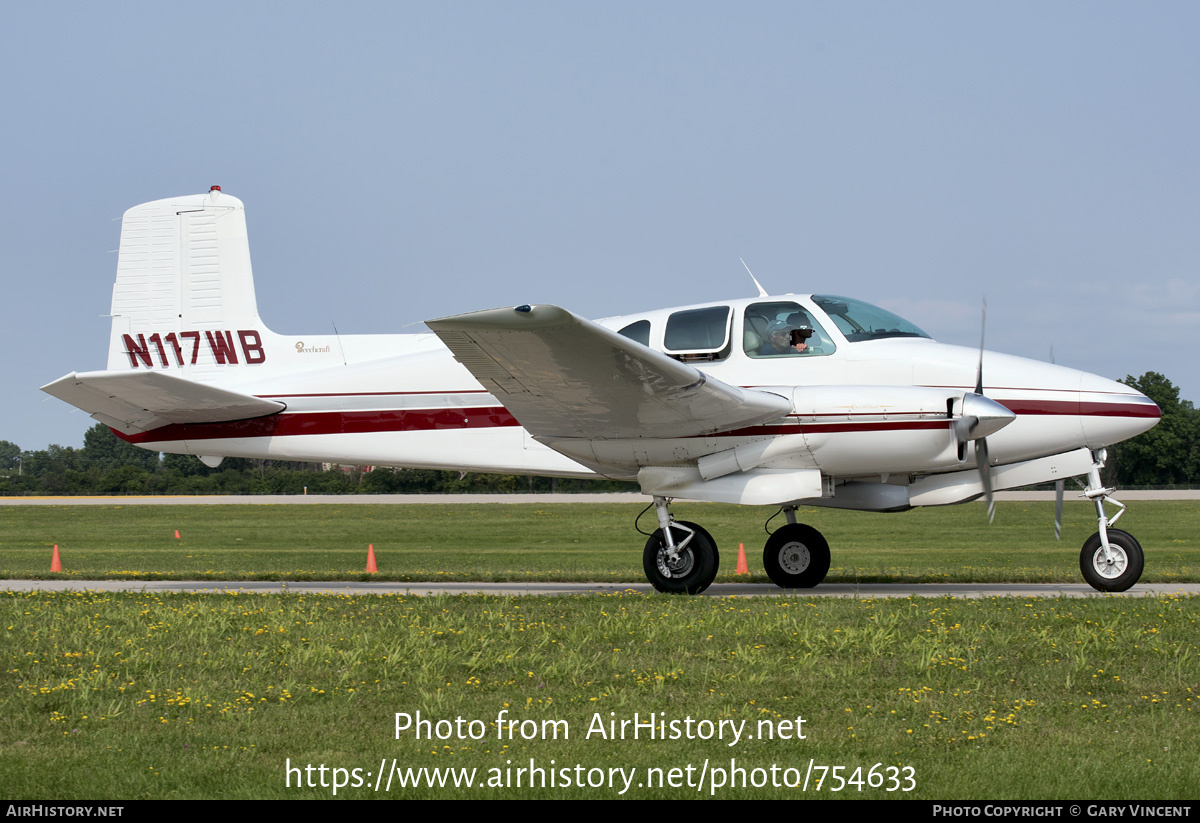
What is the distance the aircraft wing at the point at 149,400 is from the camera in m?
13.3

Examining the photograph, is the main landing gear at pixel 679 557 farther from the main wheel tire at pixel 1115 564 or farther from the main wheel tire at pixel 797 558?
the main wheel tire at pixel 1115 564

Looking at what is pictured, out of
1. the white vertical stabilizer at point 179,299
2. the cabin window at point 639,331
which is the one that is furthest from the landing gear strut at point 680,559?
the white vertical stabilizer at point 179,299

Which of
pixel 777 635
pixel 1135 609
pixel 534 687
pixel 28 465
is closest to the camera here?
pixel 534 687

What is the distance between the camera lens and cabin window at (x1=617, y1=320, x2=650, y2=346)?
13.1m

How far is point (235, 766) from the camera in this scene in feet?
19.5

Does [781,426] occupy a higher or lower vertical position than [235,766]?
higher

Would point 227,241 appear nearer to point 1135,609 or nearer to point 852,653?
point 852,653

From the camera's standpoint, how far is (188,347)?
1538cm

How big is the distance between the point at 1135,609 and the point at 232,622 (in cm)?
840

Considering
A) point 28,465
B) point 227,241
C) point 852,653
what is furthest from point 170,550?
point 28,465

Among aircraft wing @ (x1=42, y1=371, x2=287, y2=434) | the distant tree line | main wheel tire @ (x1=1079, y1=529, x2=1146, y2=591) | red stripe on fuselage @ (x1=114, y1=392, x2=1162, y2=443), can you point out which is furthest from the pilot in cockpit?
the distant tree line

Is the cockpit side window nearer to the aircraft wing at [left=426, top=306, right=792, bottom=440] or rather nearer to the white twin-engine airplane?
the white twin-engine airplane

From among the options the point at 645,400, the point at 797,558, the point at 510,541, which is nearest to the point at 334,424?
the point at 645,400

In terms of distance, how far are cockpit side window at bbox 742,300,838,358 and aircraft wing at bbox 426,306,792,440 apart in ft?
3.14
